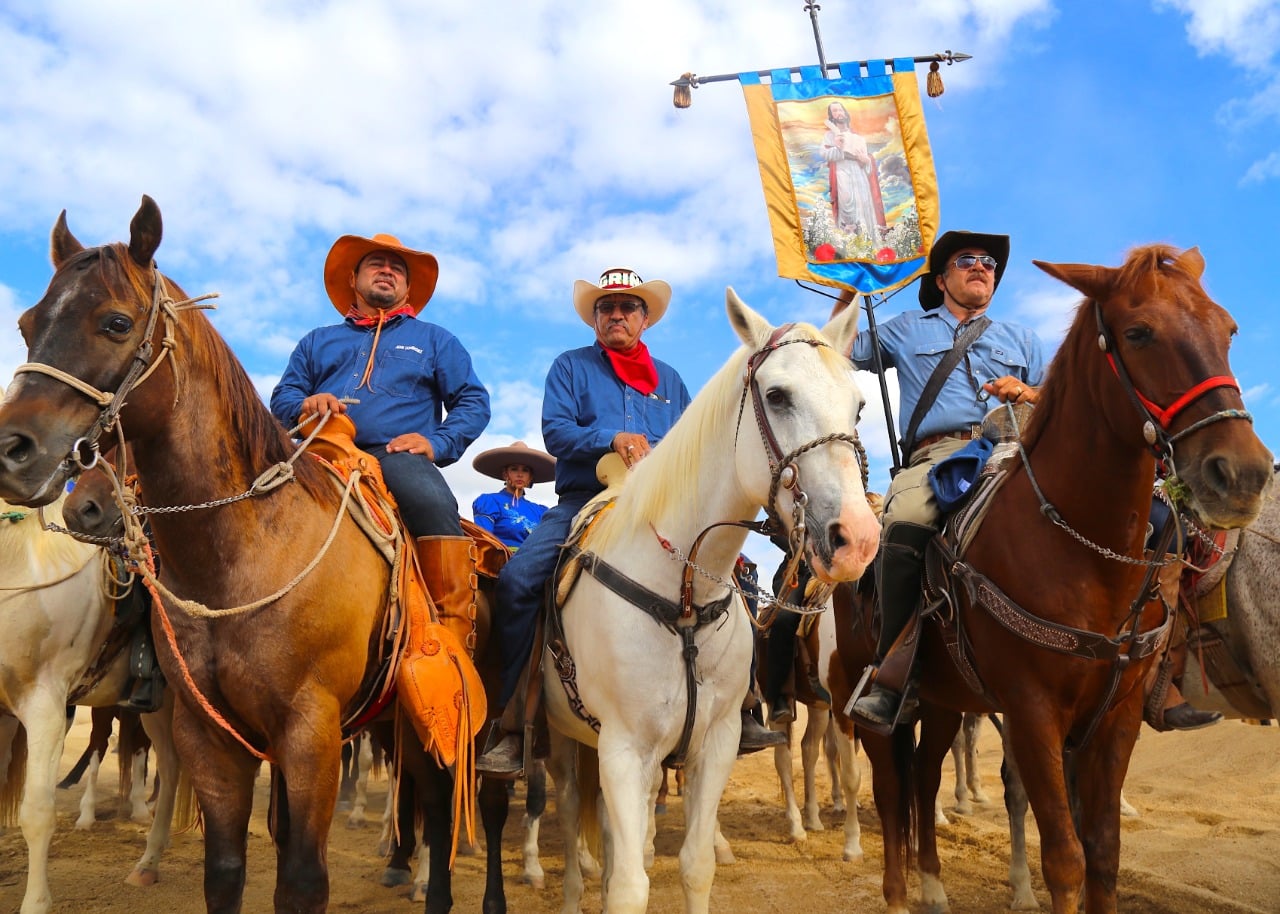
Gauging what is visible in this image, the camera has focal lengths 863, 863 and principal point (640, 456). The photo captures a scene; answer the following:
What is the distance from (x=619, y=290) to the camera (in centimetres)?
511

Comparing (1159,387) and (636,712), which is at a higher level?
(1159,387)

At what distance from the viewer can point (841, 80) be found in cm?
852

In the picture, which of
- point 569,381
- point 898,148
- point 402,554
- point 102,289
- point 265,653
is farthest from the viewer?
point 898,148

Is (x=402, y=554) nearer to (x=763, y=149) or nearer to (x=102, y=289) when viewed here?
(x=102, y=289)

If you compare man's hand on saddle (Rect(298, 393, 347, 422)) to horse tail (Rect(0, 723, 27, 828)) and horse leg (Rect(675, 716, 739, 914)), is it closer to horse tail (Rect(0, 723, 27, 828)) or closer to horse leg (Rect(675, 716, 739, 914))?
horse leg (Rect(675, 716, 739, 914))

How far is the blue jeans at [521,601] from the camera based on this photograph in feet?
14.6

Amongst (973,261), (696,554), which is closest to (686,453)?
(696,554)

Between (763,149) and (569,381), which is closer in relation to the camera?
(569,381)

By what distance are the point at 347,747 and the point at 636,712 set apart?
8.19 meters

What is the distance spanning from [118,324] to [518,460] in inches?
326

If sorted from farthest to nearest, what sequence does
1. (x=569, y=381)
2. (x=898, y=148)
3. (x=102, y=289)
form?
(x=898, y=148), (x=569, y=381), (x=102, y=289)

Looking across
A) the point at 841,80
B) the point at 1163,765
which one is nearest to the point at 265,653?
the point at 841,80

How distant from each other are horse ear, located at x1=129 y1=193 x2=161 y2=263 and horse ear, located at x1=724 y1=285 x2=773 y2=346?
2.21m

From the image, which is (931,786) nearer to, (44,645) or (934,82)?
(44,645)
